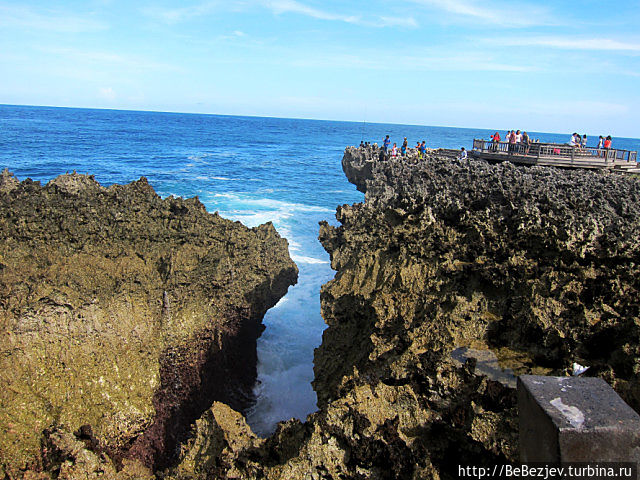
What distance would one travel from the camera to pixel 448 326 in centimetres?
721

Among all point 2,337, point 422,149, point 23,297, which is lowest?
point 2,337

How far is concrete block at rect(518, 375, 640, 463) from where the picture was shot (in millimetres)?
2955

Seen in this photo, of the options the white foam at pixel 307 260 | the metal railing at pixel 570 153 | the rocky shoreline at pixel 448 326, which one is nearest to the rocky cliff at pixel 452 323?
the rocky shoreline at pixel 448 326

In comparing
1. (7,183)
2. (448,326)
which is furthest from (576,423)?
(7,183)

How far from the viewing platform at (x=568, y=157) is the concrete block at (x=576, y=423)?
13800mm

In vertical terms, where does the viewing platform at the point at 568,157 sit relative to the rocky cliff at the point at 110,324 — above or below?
above

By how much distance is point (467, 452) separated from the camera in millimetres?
4887

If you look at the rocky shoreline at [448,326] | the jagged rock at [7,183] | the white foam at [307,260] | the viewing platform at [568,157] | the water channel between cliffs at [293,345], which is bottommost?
the water channel between cliffs at [293,345]

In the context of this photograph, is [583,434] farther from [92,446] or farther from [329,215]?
[329,215]

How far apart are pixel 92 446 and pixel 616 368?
26.4 feet

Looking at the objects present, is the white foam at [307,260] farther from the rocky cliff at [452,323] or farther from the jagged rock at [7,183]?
the jagged rock at [7,183]

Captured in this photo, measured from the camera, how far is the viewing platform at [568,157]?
49.6ft

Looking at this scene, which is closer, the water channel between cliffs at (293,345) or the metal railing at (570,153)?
the water channel between cliffs at (293,345)

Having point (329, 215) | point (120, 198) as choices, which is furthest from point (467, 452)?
point (329, 215)
